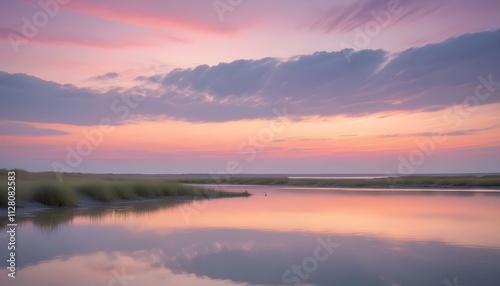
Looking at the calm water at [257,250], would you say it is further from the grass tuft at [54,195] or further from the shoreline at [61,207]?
the grass tuft at [54,195]

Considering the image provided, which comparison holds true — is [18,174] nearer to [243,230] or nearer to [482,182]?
[243,230]

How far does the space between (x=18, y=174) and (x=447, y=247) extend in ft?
113

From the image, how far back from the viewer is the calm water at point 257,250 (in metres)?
9.19

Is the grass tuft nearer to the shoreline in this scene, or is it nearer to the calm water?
the shoreline

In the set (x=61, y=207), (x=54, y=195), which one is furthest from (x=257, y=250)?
(x=54, y=195)

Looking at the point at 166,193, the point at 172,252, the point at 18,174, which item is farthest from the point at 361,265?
the point at 18,174

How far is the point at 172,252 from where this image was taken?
11.9m

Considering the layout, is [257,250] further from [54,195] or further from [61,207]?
[54,195]

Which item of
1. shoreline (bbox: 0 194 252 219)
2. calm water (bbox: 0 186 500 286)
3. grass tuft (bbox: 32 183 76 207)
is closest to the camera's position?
calm water (bbox: 0 186 500 286)

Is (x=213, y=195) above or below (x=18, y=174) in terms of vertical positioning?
Answer: below

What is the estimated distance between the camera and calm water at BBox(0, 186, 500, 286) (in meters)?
9.19

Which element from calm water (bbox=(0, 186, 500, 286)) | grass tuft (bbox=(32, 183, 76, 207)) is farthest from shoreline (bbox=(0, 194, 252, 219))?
calm water (bbox=(0, 186, 500, 286))

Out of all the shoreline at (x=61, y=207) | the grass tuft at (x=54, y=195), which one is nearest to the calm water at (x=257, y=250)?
the shoreline at (x=61, y=207)

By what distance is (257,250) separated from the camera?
1224 cm
